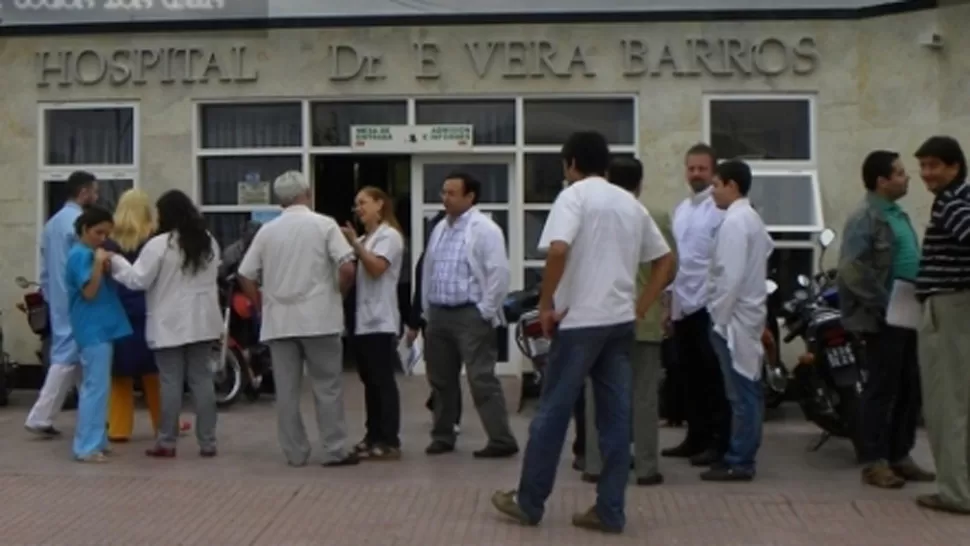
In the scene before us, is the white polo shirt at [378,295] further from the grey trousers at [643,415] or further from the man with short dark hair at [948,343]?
the man with short dark hair at [948,343]

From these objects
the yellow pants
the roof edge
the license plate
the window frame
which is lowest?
the yellow pants

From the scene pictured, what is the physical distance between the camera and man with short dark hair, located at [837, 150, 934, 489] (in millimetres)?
8562

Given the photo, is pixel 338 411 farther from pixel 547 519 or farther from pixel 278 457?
pixel 547 519

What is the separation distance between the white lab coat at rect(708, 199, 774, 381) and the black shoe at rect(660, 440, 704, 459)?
3.88 feet

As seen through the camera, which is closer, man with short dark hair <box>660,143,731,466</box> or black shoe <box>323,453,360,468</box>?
man with short dark hair <box>660,143,731,466</box>

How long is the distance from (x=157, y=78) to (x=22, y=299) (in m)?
2.51

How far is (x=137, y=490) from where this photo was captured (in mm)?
8586

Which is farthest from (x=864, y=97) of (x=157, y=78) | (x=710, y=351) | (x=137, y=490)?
(x=137, y=490)

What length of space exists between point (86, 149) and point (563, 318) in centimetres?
831

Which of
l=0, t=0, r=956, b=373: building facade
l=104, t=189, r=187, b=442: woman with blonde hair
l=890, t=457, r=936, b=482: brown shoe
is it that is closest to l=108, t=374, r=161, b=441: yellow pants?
l=104, t=189, r=187, b=442: woman with blonde hair

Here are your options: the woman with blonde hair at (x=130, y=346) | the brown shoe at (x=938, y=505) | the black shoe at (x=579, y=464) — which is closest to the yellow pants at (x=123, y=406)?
the woman with blonde hair at (x=130, y=346)

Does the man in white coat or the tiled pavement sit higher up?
the man in white coat

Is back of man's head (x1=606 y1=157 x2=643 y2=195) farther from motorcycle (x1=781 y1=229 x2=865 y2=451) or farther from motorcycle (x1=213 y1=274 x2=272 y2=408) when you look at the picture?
motorcycle (x1=213 y1=274 x2=272 y2=408)

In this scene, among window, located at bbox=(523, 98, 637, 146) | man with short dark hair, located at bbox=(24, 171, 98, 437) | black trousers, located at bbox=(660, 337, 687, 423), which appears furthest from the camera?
window, located at bbox=(523, 98, 637, 146)
